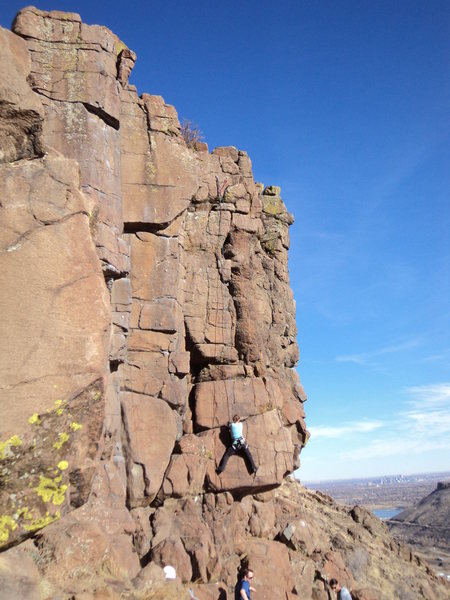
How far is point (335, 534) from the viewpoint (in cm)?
2316

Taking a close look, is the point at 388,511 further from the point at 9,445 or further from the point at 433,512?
the point at 9,445

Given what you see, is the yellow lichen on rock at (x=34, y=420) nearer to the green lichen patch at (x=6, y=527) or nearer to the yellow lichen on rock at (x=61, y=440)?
the yellow lichen on rock at (x=61, y=440)

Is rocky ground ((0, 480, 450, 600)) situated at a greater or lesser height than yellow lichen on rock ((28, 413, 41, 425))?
lesser

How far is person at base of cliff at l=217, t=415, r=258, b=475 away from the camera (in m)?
14.6

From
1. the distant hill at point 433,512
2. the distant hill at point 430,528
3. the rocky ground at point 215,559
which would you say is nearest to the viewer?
the rocky ground at point 215,559

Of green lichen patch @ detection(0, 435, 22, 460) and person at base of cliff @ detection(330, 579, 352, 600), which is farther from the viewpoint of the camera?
person at base of cliff @ detection(330, 579, 352, 600)

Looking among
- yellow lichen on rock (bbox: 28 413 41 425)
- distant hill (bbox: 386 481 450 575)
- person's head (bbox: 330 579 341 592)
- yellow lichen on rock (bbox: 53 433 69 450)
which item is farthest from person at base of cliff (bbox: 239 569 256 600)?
distant hill (bbox: 386 481 450 575)

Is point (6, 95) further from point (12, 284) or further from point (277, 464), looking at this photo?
point (277, 464)

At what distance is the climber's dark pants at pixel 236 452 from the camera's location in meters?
14.6

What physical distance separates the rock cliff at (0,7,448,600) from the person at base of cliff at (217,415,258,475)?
0.94ft

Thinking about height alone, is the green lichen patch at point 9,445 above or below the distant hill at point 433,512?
above

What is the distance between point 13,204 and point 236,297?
11481 millimetres

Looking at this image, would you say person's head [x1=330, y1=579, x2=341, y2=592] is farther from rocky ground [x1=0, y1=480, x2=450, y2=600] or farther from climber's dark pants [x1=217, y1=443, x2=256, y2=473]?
climber's dark pants [x1=217, y1=443, x2=256, y2=473]

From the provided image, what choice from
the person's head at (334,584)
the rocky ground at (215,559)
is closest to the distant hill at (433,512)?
the rocky ground at (215,559)
